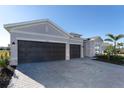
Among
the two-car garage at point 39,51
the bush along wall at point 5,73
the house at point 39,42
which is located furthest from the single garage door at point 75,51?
the bush along wall at point 5,73

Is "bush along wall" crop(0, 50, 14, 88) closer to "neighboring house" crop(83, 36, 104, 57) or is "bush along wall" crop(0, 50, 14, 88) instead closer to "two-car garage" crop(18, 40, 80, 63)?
"two-car garage" crop(18, 40, 80, 63)

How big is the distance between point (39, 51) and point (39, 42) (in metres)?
1.01

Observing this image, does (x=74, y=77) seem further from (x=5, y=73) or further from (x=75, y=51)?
(x=75, y=51)

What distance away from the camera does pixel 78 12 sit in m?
15.1

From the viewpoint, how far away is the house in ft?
37.1

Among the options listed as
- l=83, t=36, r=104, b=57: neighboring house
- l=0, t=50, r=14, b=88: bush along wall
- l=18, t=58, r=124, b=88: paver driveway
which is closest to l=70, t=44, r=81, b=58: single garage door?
l=83, t=36, r=104, b=57: neighboring house

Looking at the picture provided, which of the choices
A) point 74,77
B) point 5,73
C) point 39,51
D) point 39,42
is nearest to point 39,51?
point 39,51

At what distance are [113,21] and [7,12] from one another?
16.5 m

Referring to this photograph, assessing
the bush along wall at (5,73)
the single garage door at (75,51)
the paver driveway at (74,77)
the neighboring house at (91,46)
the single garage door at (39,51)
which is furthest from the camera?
the neighboring house at (91,46)

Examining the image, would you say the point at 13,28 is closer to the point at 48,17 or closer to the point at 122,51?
the point at 48,17

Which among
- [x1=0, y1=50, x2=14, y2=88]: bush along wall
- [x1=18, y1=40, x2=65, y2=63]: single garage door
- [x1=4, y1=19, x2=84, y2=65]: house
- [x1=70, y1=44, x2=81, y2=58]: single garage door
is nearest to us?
[x1=0, y1=50, x2=14, y2=88]: bush along wall

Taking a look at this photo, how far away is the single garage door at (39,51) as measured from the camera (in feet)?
38.7

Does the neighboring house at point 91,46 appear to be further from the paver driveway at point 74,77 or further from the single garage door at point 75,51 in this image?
the paver driveway at point 74,77

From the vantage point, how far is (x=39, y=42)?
13359 millimetres
